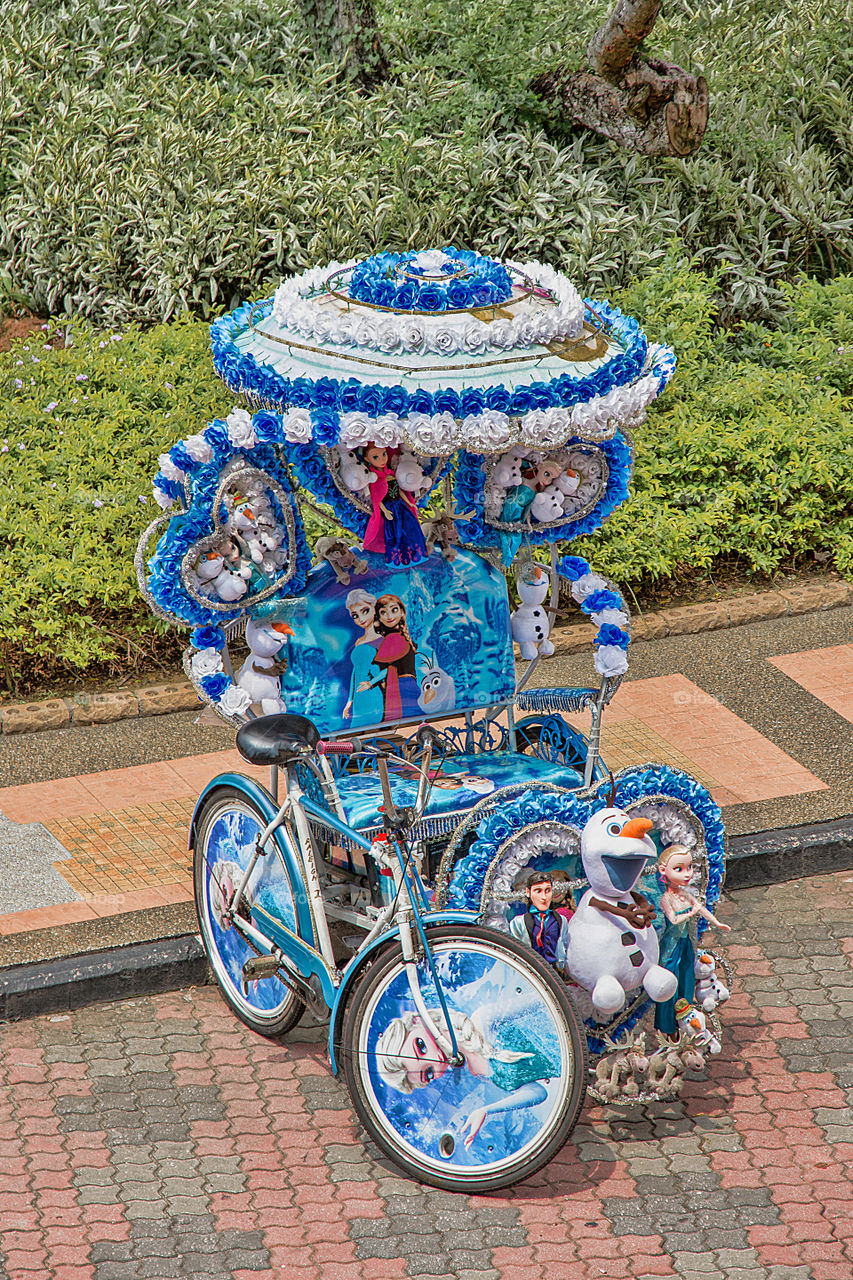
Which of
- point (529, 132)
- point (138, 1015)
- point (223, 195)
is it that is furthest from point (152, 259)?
point (138, 1015)

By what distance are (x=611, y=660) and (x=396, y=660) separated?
771mm

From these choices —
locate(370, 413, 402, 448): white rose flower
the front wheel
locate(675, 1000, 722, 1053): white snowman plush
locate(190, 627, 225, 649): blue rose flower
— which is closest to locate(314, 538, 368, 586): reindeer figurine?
locate(190, 627, 225, 649): blue rose flower

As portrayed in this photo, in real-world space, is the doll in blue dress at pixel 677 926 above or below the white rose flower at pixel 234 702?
below

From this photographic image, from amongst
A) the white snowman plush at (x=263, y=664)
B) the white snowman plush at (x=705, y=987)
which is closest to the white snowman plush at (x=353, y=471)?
the white snowman plush at (x=263, y=664)

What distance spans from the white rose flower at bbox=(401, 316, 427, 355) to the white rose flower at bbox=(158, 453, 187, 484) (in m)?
0.81

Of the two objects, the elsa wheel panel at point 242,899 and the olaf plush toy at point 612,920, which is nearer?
the olaf plush toy at point 612,920

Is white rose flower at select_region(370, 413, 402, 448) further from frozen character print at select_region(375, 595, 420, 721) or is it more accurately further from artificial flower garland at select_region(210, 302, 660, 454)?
frozen character print at select_region(375, 595, 420, 721)

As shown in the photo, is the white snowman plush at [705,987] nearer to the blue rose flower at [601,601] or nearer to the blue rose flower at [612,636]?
the blue rose flower at [612,636]

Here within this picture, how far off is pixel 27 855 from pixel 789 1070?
9.71ft

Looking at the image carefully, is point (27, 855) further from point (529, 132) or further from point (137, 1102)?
point (529, 132)

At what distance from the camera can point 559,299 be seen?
542 cm

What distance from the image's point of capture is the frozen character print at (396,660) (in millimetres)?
5754

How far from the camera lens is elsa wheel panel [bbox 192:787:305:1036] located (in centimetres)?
536

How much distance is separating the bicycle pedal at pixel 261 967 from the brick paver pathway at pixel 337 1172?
378 mm
